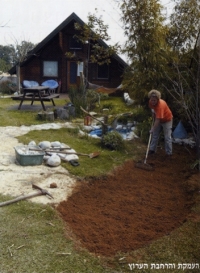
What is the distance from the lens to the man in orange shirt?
684 centimetres

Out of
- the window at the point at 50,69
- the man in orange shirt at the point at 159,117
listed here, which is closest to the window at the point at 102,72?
the window at the point at 50,69

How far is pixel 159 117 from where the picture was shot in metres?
6.83

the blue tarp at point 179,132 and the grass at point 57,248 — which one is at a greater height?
the blue tarp at point 179,132

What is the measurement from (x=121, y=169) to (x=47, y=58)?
1564 cm

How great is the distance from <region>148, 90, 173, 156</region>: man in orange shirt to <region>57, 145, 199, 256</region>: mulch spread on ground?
0.79 metres

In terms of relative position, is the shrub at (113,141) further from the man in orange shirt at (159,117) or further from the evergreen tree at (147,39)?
the evergreen tree at (147,39)

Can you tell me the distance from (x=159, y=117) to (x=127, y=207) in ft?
8.52

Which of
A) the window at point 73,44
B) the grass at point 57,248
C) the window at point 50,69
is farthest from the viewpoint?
the window at point 50,69

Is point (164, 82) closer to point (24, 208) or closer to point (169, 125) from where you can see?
point (169, 125)

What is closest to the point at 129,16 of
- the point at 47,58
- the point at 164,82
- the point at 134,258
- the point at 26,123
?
the point at 164,82

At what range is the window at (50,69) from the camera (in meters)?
20.8

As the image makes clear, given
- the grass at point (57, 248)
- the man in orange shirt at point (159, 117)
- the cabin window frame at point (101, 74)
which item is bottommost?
the grass at point (57, 248)

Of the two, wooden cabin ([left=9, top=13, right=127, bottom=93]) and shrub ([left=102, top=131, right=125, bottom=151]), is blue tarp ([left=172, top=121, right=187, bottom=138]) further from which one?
wooden cabin ([left=9, top=13, right=127, bottom=93])

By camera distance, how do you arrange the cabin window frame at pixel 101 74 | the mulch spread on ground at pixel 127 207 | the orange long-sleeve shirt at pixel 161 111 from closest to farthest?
the mulch spread on ground at pixel 127 207 < the orange long-sleeve shirt at pixel 161 111 < the cabin window frame at pixel 101 74
